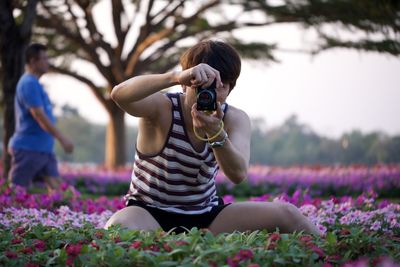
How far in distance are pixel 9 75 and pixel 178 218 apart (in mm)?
6699

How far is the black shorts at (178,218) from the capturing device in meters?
3.40

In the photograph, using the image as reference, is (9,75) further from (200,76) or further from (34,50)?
(200,76)

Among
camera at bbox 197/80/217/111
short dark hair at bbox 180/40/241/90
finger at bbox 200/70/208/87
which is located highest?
short dark hair at bbox 180/40/241/90

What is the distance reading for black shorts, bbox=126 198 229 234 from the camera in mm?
3396

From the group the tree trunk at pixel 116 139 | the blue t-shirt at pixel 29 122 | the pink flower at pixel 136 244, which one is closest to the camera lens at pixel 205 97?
the pink flower at pixel 136 244

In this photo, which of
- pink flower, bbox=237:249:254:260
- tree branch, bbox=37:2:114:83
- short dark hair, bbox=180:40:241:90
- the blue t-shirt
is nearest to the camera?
pink flower, bbox=237:249:254:260

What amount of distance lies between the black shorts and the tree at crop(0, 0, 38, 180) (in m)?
6.26

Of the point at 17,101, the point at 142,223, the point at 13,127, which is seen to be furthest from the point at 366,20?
the point at 142,223

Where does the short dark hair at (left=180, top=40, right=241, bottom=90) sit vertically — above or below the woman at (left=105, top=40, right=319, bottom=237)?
above

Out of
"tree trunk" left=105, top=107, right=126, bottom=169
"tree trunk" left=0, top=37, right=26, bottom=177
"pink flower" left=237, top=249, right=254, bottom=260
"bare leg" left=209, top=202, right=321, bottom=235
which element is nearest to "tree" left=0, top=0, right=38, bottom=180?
"tree trunk" left=0, top=37, right=26, bottom=177

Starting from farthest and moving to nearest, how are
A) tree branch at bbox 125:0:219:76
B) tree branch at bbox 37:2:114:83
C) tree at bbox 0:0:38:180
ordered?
tree branch at bbox 125:0:219:76, tree branch at bbox 37:2:114:83, tree at bbox 0:0:38:180

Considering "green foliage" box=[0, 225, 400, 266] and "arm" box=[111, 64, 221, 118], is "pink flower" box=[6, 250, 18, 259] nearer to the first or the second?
"green foliage" box=[0, 225, 400, 266]

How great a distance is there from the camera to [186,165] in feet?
11.0

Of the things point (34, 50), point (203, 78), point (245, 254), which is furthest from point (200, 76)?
point (34, 50)
